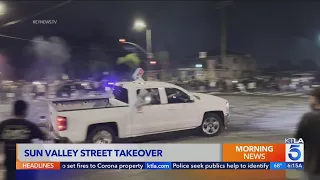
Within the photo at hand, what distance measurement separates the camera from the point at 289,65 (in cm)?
662

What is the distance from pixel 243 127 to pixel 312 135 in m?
3.80

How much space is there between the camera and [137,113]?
5.73 m

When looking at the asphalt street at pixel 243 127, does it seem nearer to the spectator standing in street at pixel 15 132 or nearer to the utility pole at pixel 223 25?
the utility pole at pixel 223 25

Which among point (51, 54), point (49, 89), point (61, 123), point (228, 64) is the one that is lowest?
point (61, 123)

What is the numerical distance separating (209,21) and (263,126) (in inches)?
100

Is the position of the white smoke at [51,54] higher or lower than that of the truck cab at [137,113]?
higher

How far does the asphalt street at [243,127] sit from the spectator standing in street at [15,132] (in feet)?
3.77

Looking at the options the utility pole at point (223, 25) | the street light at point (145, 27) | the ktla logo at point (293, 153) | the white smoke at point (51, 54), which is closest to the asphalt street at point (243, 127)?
the white smoke at point (51, 54)

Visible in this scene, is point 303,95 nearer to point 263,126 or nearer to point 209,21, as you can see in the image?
point 263,126

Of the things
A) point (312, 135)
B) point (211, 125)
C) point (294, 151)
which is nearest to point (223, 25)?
point (211, 125)

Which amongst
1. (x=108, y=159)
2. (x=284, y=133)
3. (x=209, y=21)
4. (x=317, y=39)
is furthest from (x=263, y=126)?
(x=108, y=159)

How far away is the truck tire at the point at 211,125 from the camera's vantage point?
21.2 ft

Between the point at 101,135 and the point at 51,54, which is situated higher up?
the point at 51,54

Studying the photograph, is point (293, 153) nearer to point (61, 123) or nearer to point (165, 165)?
point (165, 165)
